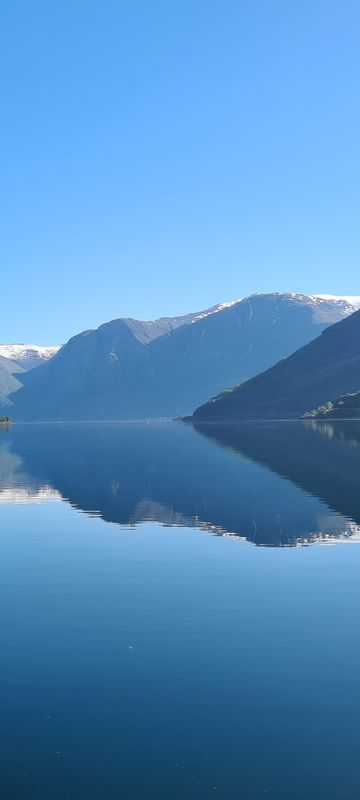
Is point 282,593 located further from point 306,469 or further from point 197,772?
point 306,469

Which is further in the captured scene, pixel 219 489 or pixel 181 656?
pixel 219 489

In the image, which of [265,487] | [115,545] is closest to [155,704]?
[115,545]

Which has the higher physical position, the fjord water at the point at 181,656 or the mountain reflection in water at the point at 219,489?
the mountain reflection in water at the point at 219,489

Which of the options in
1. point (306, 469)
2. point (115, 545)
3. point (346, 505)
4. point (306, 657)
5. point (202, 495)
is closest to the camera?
point (306, 657)

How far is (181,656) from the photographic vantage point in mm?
28312

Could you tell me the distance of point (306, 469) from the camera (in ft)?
356

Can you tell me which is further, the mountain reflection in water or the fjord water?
the mountain reflection in water

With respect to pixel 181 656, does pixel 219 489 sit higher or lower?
higher

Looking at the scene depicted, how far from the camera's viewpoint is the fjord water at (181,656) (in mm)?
19875

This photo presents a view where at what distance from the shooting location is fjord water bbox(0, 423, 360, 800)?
19.9 meters

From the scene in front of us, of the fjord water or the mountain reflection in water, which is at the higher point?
the mountain reflection in water

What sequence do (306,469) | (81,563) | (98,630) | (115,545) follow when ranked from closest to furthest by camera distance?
(98,630) < (81,563) < (115,545) < (306,469)

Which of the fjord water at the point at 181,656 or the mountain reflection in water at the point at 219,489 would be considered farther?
the mountain reflection in water at the point at 219,489

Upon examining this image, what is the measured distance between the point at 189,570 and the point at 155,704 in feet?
67.4
